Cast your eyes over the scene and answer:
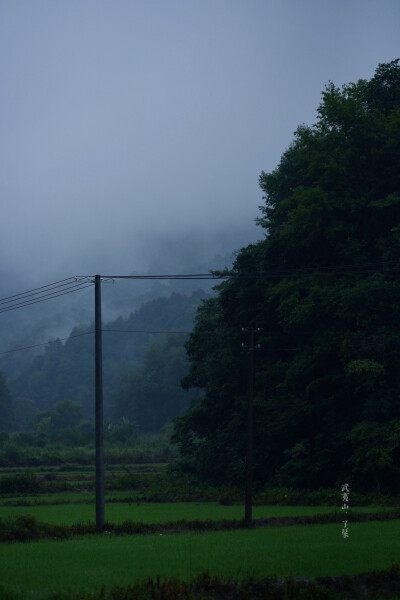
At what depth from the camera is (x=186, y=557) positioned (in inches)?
843

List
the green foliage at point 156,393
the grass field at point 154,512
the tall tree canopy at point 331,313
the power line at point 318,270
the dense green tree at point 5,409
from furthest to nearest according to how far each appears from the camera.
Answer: the dense green tree at point 5,409, the green foliage at point 156,393, the power line at point 318,270, the tall tree canopy at point 331,313, the grass field at point 154,512

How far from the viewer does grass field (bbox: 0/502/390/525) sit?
34.4 meters

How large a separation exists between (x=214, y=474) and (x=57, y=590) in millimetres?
38363

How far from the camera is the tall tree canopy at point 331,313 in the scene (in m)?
41.4

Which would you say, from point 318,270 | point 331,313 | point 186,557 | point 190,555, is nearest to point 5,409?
point 318,270

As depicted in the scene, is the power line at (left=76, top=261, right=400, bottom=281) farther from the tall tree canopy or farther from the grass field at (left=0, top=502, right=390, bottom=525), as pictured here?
the grass field at (left=0, top=502, right=390, bottom=525)

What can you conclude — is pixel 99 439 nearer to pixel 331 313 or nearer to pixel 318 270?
pixel 331 313

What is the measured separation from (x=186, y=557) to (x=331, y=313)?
25839 mm

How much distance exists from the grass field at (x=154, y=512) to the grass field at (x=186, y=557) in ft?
21.7

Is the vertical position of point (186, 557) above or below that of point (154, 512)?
above

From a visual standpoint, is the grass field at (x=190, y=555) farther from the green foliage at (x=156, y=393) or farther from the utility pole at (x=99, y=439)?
the green foliage at (x=156, y=393)

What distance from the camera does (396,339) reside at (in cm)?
4072

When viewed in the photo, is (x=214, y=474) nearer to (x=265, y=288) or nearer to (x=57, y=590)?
(x=265, y=288)

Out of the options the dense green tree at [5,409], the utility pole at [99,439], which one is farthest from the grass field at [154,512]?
the dense green tree at [5,409]
